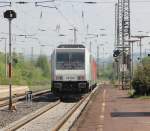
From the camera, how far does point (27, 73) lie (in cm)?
12175

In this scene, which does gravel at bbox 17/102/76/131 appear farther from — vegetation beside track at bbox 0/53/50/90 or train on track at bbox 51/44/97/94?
vegetation beside track at bbox 0/53/50/90

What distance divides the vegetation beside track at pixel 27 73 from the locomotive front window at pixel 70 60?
42271mm

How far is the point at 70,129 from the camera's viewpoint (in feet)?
69.1

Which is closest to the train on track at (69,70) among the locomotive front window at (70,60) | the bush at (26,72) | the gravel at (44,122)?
the locomotive front window at (70,60)

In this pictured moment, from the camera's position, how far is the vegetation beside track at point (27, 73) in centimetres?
9827

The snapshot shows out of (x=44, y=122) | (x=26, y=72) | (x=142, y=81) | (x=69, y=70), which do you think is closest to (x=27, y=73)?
(x=26, y=72)

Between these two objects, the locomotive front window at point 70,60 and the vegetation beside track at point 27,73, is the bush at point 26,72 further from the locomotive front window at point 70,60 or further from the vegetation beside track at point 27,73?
the locomotive front window at point 70,60

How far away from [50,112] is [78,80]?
1061cm

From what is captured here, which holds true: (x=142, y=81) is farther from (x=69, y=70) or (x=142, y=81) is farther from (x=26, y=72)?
(x=26, y=72)

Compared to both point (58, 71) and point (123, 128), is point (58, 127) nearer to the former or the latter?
point (123, 128)

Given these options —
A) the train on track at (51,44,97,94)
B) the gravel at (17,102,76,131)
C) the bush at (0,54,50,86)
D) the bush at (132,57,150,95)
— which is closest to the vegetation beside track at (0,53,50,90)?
the bush at (0,54,50,86)

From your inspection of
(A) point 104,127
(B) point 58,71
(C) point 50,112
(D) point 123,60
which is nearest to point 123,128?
(A) point 104,127

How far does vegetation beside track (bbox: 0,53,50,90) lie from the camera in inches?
3869

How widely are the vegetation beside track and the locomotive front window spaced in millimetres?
42271
